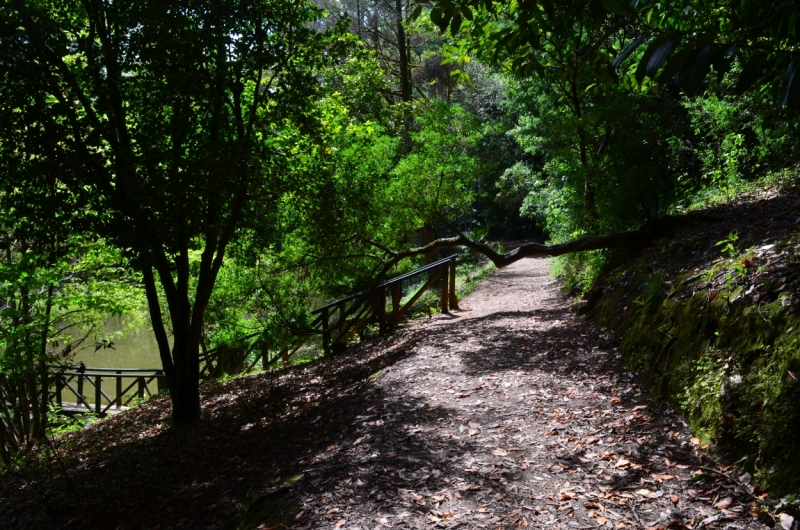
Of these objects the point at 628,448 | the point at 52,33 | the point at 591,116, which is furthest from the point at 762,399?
the point at 52,33

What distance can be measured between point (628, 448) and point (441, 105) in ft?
32.9

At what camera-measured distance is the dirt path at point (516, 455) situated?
131 inches

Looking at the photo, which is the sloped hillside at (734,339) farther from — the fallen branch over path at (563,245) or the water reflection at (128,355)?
the water reflection at (128,355)

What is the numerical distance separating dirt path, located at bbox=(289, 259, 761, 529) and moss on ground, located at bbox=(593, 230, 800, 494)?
0.75 ft

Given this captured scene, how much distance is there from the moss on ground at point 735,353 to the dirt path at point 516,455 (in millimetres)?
229

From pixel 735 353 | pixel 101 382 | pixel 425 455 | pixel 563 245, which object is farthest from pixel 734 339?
pixel 101 382

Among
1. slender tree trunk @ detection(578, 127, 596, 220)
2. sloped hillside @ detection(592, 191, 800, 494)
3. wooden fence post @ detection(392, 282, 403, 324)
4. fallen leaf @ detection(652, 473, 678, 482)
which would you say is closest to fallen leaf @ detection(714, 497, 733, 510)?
sloped hillside @ detection(592, 191, 800, 494)

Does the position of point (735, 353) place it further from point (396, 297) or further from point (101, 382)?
point (101, 382)

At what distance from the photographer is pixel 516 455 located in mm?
4098

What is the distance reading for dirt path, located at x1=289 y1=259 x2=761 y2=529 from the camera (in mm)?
3316

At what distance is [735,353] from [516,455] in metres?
1.66

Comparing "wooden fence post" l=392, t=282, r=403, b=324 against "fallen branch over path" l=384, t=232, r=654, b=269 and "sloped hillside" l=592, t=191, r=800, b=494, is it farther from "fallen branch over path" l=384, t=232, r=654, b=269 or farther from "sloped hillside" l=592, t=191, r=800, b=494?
"sloped hillside" l=592, t=191, r=800, b=494

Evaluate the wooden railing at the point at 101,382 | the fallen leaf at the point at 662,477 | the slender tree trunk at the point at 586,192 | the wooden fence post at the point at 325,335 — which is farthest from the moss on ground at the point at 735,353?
the wooden railing at the point at 101,382

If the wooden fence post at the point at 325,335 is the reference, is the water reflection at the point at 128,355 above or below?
below
